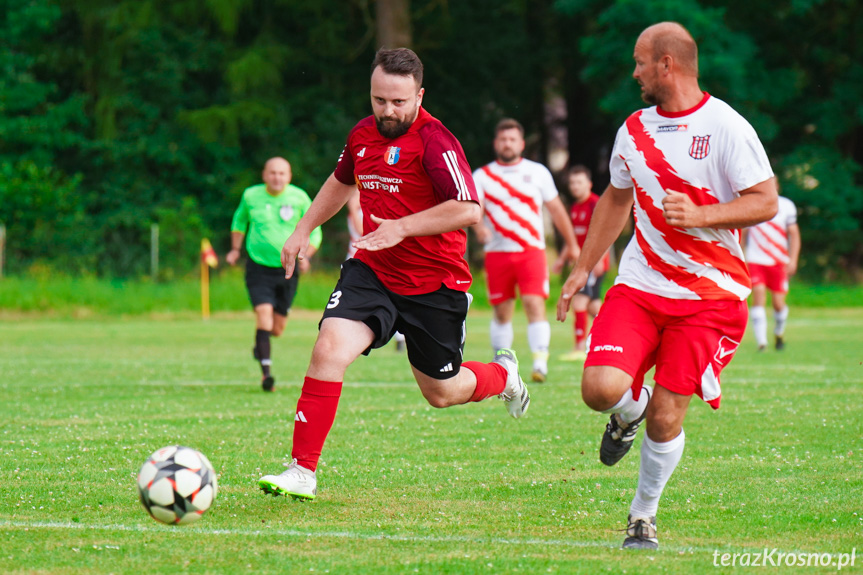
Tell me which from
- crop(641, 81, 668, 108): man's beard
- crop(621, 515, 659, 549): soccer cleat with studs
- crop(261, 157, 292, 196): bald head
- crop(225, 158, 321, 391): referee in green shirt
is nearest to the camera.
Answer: crop(621, 515, 659, 549): soccer cleat with studs

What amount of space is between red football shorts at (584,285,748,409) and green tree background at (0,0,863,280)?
2498 centimetres

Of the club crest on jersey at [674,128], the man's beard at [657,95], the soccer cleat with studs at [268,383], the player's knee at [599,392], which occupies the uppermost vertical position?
the man's beard at [657,95]

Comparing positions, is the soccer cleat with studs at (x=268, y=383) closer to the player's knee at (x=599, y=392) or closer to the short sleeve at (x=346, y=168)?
the short sleeve at (x=346, y=168)

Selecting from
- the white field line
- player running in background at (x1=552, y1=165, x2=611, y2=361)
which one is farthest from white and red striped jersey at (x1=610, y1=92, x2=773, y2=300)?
player running in background at (x1=552, y1=165, x2=611, y2=361)

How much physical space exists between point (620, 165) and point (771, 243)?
11657 millimetres

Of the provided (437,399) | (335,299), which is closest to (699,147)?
(335,299)

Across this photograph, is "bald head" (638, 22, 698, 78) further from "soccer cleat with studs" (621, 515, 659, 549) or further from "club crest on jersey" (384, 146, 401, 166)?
"soccer cleat with studs" (621, 515, 659, 549)

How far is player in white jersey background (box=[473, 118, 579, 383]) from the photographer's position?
11.3 metres

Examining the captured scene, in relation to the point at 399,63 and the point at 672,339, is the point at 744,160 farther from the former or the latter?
the point at 399,63

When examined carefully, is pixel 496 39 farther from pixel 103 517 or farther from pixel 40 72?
pixel 103 517

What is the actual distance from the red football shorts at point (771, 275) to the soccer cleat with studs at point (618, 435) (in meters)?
11.3

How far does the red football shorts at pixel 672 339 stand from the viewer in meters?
4.63

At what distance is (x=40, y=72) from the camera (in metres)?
33.4
